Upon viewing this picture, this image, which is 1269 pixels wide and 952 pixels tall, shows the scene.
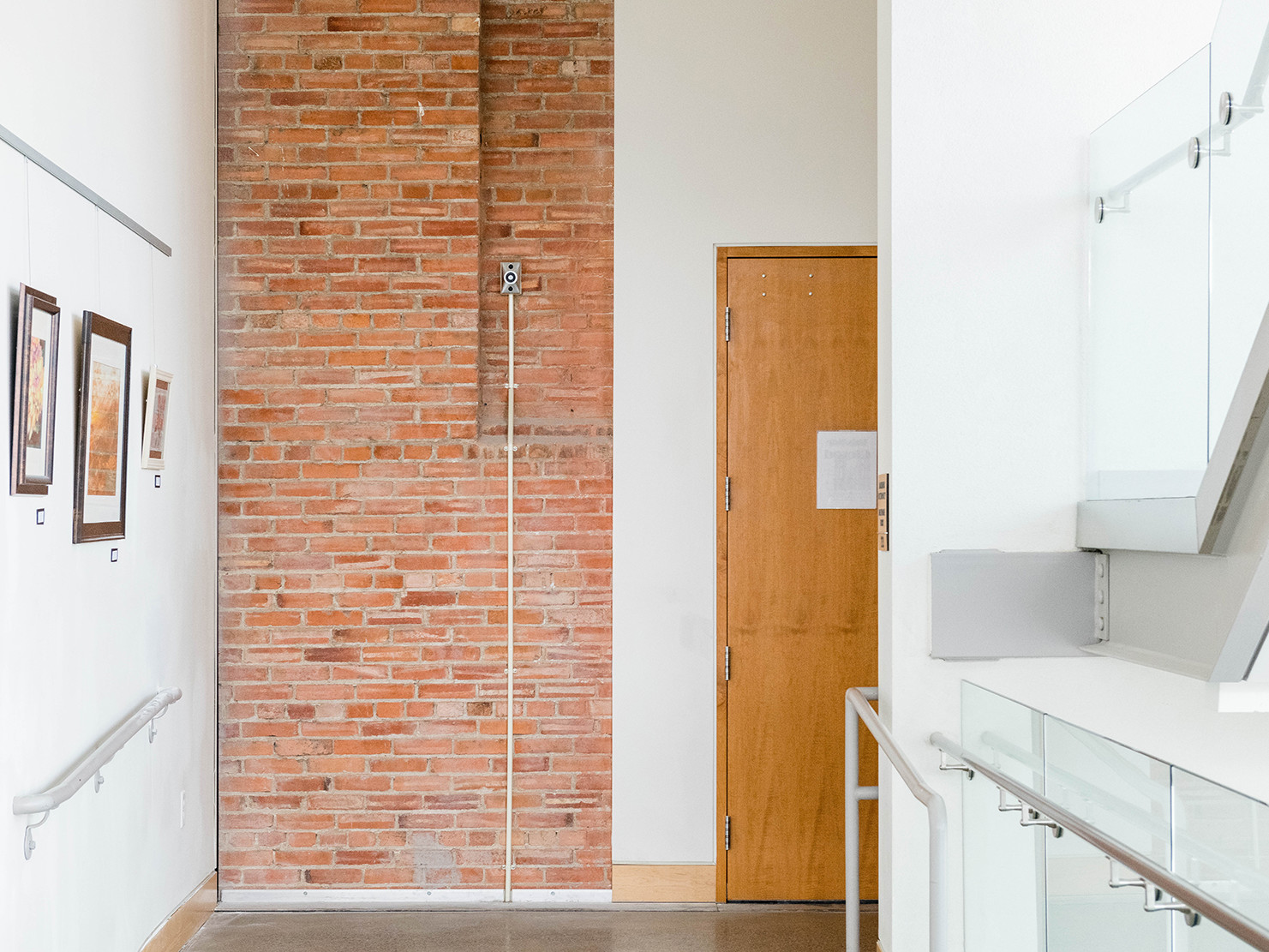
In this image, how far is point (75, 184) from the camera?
2408 mm

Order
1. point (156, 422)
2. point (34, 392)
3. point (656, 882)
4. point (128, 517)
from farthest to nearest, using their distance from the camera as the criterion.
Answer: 1. point (656, 882)
2. point (156, 422)
3. point (128, 517)
4. point (34, 392)

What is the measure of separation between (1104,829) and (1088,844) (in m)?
0.08

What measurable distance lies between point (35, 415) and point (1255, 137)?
2594mm

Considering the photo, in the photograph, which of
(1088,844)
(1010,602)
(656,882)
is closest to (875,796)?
(1010,602)

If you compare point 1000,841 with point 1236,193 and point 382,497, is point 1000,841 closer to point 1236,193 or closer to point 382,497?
point 1236,193

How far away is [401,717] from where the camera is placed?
3.56 m

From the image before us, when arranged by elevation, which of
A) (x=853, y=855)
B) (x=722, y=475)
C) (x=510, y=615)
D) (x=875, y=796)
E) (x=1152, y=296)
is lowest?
(x=853, y=855)

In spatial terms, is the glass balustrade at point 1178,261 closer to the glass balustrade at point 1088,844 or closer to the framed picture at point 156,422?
the glass balustrade at point 1088,844

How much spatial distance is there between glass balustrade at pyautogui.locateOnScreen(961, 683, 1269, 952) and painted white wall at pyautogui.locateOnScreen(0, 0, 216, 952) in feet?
7.03

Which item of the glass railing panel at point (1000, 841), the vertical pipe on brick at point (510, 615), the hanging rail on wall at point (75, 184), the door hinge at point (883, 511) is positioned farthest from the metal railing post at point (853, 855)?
the hanging rail on wall at point (75, 184)

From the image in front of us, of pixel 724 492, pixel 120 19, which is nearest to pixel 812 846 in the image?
pixel 724 492

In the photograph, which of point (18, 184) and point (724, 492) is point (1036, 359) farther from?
point (18, 184)

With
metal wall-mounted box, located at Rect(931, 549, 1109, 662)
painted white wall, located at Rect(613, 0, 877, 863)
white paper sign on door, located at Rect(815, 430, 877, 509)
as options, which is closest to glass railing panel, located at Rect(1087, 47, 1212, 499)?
metal wall-mounted box, located at Rect(931, 549, 1109, 662)

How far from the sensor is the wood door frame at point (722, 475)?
355 cm
